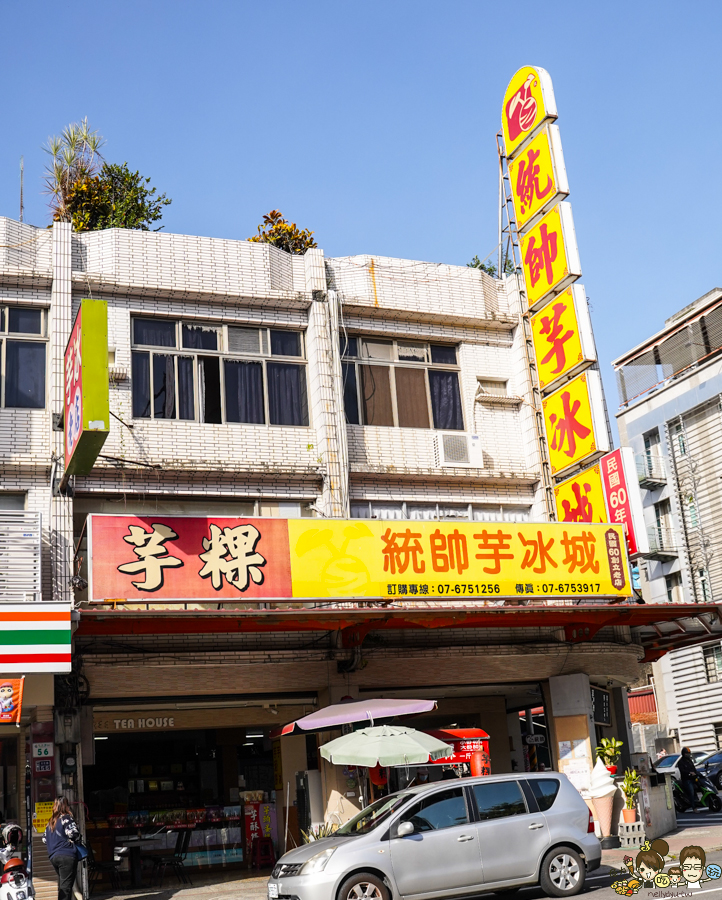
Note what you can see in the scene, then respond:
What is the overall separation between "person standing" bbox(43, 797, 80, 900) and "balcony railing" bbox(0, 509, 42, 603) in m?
3.57

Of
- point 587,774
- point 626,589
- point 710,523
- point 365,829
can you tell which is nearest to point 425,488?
point 626,589

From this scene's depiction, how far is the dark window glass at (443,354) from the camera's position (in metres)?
21.3

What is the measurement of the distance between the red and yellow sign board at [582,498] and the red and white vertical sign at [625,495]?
16cm

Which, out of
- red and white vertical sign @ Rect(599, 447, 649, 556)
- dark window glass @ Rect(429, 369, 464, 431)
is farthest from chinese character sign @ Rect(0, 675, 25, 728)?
red and white vertical sign @ Rect(599, 447, 649, 556)

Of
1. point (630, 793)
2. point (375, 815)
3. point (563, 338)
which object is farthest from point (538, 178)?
point (375, 815)

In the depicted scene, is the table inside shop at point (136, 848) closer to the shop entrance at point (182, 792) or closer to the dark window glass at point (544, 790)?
the shop entrance at point (182, 792)

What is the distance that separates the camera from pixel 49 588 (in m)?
16.5

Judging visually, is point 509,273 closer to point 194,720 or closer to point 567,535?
point 567,535

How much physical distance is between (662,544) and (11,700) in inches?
1276

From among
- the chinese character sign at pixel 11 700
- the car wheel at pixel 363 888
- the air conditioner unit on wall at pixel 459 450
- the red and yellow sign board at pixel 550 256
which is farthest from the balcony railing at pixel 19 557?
the red and yellow sign board at pixel 550 256

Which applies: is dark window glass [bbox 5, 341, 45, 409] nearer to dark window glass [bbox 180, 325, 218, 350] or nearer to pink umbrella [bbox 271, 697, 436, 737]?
dark window glass [bbox 180, 325, 218, 350]

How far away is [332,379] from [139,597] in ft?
20.4

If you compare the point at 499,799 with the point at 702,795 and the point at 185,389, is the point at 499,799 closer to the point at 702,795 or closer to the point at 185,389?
the point at 185,389

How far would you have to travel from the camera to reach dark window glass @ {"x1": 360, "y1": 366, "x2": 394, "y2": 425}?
799 inches
